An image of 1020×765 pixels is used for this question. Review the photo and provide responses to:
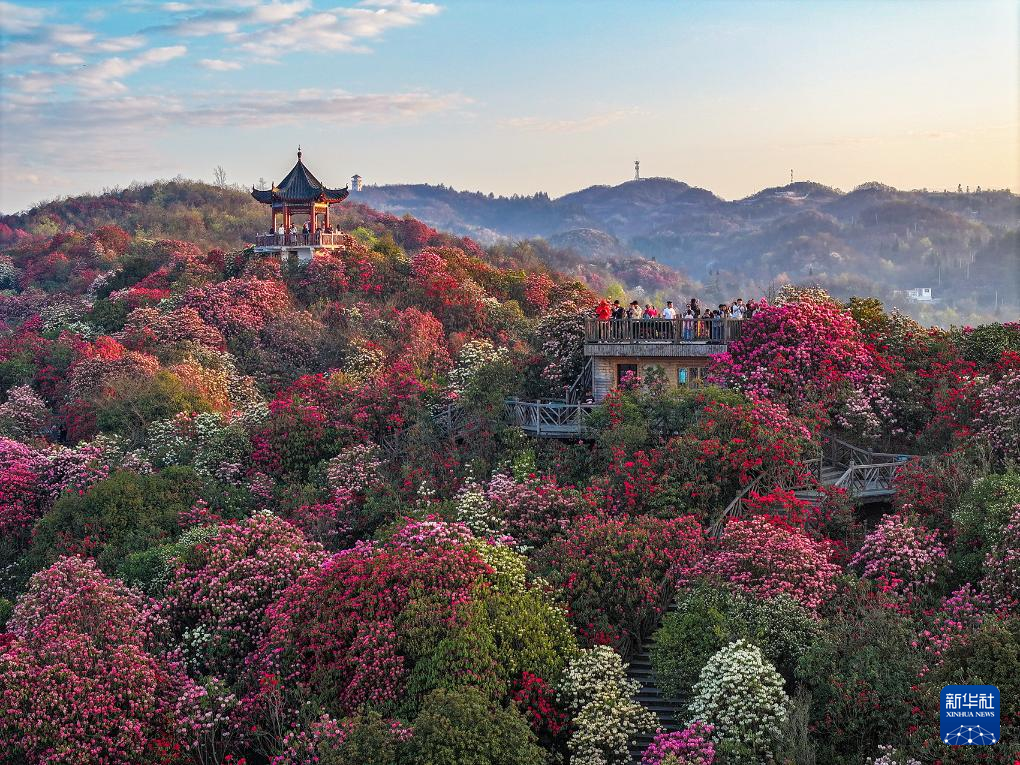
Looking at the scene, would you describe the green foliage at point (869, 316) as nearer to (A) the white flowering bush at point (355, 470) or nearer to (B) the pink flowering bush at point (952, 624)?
(B) the pink flowering bush at point (952, 624)

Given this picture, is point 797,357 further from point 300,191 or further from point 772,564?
point 300,191

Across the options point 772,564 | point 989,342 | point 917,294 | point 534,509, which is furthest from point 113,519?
point 917,294

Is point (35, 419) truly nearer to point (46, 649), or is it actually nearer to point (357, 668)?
point (46, 649)

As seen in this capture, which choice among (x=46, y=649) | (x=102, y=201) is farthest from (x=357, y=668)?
(x=102, y=201)

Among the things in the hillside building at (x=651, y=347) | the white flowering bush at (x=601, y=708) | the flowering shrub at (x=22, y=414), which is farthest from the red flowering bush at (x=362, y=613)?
the flowering shrub at (x=22, y=414)

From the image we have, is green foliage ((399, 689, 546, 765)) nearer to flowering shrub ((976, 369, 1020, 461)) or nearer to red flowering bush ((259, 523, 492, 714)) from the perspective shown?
red flowering bush ((259, 523, 492, 714))

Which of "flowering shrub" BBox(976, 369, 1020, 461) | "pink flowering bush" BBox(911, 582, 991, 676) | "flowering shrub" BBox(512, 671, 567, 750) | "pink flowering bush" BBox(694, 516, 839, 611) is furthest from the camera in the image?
"flowering shrub" BBox(976, 369, 1020, 461)

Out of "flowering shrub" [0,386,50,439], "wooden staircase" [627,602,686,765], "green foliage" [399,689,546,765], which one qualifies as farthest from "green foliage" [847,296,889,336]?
"flowering shrub" [0,386,50,439]
